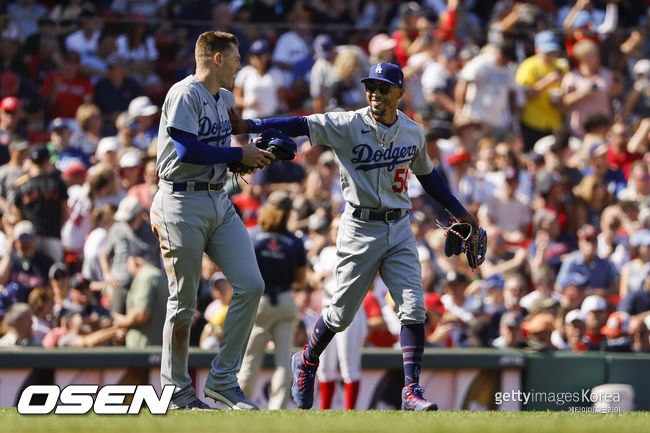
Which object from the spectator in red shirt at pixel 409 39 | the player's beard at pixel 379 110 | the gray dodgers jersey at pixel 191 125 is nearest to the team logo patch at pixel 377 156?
the player's beard at pixel 379 110

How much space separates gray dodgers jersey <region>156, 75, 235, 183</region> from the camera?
21.6ft

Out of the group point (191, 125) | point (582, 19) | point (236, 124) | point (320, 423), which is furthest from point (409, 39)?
point (320, 423)

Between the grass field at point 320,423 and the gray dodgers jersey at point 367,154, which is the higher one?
the gray dodgers jersey at point 367,154

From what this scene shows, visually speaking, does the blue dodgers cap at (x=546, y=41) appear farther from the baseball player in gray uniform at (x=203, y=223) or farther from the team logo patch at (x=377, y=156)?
the baseball player in gray uniform at (x=203, y=223)

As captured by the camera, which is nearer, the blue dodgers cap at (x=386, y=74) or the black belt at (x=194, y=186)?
the black belt at (x=194, y=186)

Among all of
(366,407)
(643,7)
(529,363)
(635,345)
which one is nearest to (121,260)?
(366,407)

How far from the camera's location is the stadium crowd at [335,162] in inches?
421

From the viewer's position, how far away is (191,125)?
6.58 meters

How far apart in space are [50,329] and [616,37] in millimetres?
8191

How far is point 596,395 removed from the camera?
10.0 m

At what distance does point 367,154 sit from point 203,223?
1.11m

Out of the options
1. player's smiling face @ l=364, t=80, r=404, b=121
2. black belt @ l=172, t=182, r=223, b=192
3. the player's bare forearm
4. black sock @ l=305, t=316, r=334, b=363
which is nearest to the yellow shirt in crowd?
player's smiling face @ l=364, t=80, r=404, b=121

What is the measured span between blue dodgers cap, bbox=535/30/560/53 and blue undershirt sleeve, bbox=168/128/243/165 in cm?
853

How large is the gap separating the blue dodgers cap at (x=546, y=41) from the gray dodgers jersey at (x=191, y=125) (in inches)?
324
